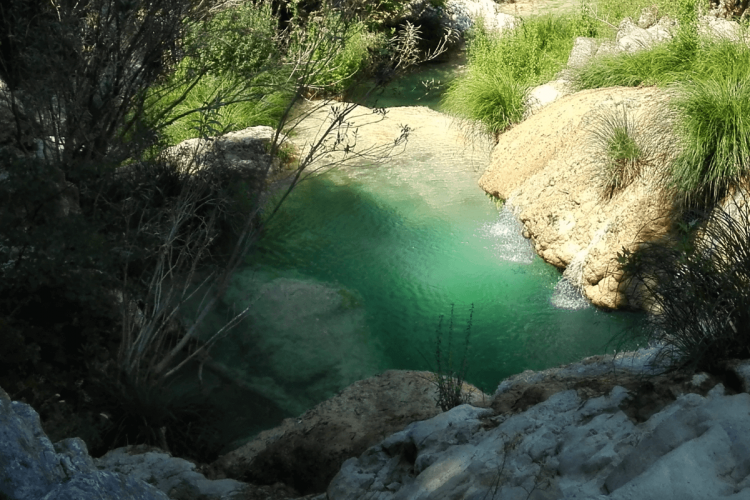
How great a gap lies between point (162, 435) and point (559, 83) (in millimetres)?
5971

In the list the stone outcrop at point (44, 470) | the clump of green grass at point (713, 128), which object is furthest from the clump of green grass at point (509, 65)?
the stone outcrop at point (44, 470)

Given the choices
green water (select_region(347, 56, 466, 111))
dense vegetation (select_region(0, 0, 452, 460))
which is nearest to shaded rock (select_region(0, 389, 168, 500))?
dense vegetation (select_region(0, 0, 452, 460))

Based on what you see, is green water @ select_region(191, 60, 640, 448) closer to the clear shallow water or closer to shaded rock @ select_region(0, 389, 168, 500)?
the clear shallow water

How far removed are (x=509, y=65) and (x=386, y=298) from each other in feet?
13.6

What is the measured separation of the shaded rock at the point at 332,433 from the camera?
3570mm

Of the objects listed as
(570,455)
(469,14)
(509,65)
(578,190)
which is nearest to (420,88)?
(509,65)

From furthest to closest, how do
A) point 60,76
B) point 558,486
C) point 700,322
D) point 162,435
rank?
point 60,76, point 162,435, point 700,322, point 558,486

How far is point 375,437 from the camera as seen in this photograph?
3660mm

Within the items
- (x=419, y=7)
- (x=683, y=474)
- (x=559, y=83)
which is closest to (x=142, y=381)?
(x=683, y=474)

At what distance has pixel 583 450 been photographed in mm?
2381

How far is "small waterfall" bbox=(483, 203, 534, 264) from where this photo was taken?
6.58 meters

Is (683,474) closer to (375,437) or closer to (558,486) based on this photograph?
(558,486)

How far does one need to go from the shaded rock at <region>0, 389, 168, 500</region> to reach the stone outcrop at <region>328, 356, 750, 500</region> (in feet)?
2.97

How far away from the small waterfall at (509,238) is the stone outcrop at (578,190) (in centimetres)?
9
